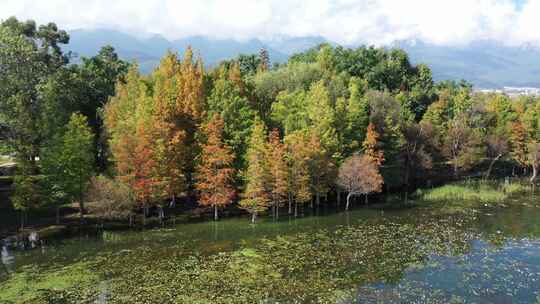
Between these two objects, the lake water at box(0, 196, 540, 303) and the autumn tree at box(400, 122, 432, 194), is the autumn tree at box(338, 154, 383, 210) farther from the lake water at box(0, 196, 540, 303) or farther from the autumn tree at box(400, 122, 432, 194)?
the autumn tree at box(400, 122, 432, 194)

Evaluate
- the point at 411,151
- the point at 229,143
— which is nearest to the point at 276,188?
the point at 229,143

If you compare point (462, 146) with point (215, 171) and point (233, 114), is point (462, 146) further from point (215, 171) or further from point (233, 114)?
point (215, 171)

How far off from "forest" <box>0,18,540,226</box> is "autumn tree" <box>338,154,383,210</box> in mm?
165

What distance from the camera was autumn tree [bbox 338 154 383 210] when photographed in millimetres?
65000

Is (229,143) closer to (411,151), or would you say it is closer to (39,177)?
(39,177)

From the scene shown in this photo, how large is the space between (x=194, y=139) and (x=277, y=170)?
12821mm

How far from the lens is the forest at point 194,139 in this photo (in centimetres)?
5712

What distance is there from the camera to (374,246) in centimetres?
4869

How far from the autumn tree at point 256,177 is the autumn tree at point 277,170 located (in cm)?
64

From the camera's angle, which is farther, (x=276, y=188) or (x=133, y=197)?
(x=276, y=188)

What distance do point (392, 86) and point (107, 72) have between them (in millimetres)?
62240

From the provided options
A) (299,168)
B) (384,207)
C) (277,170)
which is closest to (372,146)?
(384,207)

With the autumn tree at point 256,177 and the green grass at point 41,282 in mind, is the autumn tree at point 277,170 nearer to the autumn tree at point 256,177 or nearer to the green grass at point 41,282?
the autumn tree at point 256,177

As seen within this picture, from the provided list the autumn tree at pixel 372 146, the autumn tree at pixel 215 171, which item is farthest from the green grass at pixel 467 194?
the autumn tree at pixel 215 171
